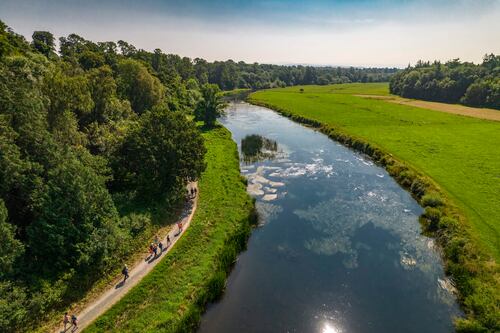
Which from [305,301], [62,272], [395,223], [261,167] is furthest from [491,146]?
[62,272]

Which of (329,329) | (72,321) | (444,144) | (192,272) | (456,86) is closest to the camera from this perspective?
(72,321)

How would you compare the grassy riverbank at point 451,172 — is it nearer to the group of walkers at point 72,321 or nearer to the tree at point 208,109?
the group of walkers at point 72,321

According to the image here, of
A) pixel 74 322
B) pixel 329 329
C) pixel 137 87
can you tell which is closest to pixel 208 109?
pixel 137 87

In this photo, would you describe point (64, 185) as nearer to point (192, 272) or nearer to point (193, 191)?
point (192, 272)

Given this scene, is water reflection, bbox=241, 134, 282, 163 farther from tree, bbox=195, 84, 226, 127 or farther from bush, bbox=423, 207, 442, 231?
bush, bbox=423, 207, 442, 231

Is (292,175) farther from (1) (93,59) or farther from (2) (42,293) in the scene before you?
(1) (93,59)

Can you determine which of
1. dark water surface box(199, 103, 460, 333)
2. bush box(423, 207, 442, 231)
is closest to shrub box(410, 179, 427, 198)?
dark water surface box(199, 103, 460, 333)
